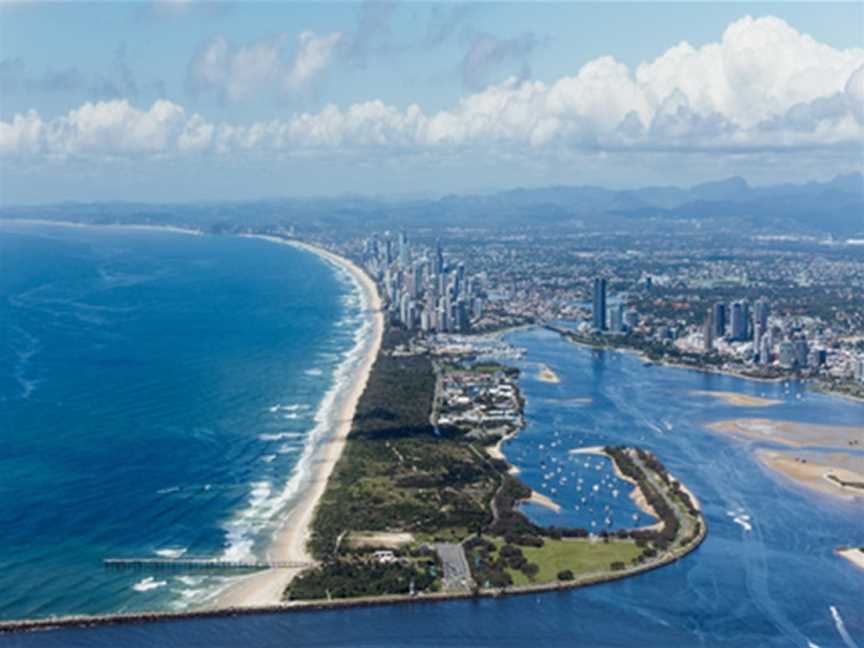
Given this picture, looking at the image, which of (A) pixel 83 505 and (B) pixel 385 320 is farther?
(B) pixel 385 320

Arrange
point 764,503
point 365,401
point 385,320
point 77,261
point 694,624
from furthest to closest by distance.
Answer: point 77,261 < point 385,320 < point 365,401 < point 764,503 < point 694,624

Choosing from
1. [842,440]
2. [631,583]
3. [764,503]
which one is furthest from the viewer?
[842,440]

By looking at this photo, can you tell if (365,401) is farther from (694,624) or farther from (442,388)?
(694,624)

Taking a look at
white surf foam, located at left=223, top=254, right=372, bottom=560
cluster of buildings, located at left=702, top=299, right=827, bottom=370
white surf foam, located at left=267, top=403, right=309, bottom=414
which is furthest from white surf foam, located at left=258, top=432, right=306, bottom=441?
cluster of buildings, located at left=702, top=299, right=827, bottom=370

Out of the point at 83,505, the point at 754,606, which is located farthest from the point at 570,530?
the point at 83,505

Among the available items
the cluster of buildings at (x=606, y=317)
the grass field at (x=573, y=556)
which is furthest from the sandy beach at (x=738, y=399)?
the grass field at (x=573, y=556)
